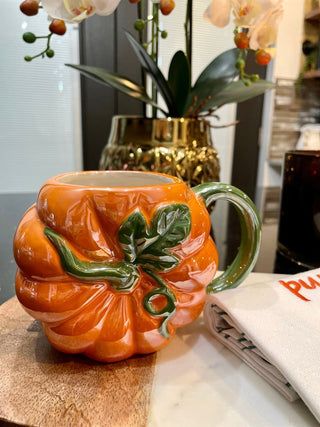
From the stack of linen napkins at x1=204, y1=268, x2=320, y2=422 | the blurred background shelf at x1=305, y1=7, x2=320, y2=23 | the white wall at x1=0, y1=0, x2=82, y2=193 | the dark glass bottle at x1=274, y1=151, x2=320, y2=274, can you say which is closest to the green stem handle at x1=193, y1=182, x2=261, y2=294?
the stack of linen napkins at x1=204, y1=268, x2=320, y2=422

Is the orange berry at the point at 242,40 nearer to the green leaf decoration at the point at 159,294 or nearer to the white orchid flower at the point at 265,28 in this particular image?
the white orchid flower at the point at 265,28

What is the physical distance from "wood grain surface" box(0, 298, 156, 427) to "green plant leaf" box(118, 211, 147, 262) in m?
0.09

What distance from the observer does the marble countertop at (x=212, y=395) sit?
0.71 feet

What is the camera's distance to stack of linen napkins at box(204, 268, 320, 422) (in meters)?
0.23

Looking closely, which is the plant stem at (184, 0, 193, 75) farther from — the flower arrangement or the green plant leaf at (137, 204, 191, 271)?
the green plant leaf at (137, 204, 191, 271)

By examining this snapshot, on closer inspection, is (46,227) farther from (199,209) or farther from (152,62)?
(152,62)

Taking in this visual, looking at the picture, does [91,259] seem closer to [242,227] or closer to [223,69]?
[242,227]

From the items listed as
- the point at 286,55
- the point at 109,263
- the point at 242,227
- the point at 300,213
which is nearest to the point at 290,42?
the point at 286,55

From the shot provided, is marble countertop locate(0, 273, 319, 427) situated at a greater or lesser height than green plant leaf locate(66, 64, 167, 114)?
lesser

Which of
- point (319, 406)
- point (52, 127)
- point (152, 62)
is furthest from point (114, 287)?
point (52, 127)

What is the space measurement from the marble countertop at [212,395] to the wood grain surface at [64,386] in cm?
1

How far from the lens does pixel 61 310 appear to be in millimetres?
244

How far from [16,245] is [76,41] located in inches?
43.1

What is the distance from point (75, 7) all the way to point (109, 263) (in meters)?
0.27
